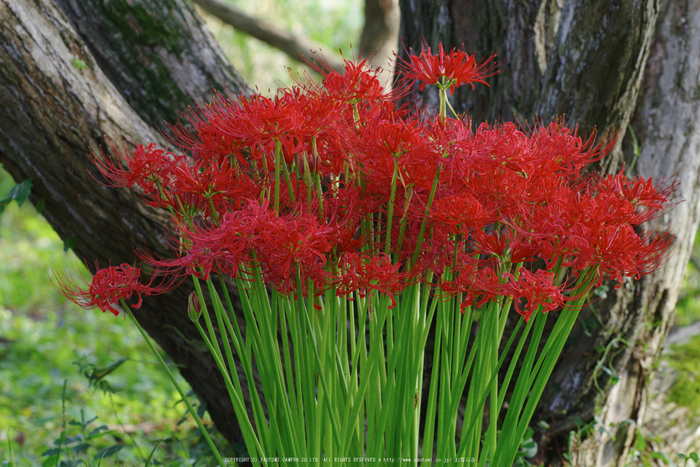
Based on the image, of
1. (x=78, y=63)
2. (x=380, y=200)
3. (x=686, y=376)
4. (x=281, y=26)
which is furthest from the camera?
(x=281, y=26)

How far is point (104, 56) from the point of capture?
1.38m

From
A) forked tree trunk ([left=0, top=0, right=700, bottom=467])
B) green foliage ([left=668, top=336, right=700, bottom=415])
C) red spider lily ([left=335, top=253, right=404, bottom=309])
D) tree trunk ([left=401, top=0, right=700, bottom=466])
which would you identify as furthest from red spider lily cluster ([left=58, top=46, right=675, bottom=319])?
green foliage ([left=668, top=336, right=700, bottom=415])

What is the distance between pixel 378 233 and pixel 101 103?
72 centimetres

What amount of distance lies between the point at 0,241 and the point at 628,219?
6277 millimetres

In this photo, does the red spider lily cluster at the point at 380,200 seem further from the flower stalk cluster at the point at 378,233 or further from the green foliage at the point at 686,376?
the green foliage at the point at 686,376

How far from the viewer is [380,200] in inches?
26.7

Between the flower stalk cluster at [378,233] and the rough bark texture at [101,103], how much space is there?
465mm

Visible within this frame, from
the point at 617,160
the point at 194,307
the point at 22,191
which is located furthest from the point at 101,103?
the point at 617,160

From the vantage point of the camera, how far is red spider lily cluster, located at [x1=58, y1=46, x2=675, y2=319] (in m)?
0.59

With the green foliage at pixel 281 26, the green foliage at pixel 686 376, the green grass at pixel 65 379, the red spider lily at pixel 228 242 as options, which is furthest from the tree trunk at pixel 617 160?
the green foliage at pixel 281 26

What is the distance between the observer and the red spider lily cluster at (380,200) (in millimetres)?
588

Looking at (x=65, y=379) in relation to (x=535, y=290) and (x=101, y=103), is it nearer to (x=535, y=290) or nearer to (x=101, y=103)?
(x=101, y=103)

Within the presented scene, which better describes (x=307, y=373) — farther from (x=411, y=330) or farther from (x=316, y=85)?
(x=316, y=85)

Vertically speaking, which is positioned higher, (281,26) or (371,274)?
(281,26)
